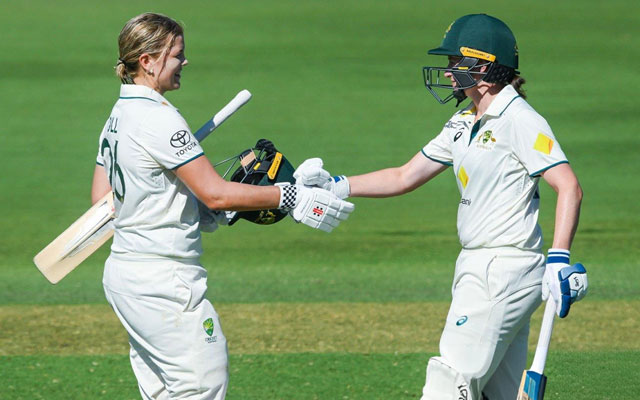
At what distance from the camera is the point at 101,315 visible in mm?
8336

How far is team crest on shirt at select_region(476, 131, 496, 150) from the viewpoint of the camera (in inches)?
176

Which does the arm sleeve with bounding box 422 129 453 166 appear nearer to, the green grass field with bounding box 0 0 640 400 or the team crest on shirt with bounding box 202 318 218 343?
the team crest on shirt with bounding box 202 318 218 343

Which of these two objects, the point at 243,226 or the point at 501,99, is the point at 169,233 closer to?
the point at 501,99

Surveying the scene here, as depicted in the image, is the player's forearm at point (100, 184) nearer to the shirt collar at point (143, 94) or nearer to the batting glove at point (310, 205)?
the shirt collar at point (143, 94)

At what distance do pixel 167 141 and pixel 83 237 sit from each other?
0.97m

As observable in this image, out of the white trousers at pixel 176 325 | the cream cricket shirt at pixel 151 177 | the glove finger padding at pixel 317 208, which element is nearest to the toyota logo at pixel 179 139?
the cream cricket shirt at pixel 151 177

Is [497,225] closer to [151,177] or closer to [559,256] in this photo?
[559,256]

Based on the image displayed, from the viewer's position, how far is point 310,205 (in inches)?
174

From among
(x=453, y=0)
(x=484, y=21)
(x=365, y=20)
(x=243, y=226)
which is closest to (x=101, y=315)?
(x=243, y=226)

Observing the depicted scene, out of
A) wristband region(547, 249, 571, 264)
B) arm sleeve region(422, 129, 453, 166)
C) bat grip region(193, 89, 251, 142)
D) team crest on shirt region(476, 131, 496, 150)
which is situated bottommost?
wristband region(547, 249, 571, 264)

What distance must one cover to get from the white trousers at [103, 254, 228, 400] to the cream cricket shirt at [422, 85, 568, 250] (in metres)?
1.23

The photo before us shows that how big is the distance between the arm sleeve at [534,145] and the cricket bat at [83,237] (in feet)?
4.14

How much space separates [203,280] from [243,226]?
7874 millimetres

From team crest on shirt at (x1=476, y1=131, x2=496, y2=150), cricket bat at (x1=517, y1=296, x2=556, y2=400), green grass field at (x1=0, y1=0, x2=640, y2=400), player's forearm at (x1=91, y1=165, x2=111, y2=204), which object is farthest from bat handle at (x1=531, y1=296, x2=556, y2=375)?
player's forearm at (x1=91, y1=165, x2=111, y2=204)
